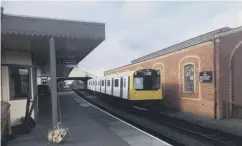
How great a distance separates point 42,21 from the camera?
27.6 ft

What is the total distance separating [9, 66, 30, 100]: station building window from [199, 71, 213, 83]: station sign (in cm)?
908

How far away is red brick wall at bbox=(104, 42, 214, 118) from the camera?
15.1m

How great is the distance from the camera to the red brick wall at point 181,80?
15118 millimetres

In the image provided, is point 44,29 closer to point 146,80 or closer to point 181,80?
point 146,80

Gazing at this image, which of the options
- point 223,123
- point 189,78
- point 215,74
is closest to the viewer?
point 223,123

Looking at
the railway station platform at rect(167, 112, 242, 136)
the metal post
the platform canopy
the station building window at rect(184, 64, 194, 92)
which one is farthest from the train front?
the metal post

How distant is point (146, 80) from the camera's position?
711 inches

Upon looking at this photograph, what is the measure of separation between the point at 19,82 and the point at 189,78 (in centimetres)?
1018

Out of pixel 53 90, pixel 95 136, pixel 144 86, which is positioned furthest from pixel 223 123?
pixel 53 90

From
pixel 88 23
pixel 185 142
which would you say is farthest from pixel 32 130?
pixel 185 142

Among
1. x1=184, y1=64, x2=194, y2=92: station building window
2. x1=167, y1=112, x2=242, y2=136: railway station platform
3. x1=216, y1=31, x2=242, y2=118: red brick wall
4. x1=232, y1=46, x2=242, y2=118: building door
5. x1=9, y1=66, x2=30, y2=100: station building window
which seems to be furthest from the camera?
x1=184, y1=64, x2=194, y2=92: station building window

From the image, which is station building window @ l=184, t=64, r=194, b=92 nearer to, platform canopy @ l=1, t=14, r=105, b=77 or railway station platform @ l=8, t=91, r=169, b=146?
railway station platform @ l=8, t=91, r=169, b=146

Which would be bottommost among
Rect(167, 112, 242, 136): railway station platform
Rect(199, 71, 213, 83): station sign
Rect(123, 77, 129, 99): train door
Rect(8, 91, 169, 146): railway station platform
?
Rect(167, 112, 242, 136): railway station platform

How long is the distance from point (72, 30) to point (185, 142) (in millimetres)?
5335
